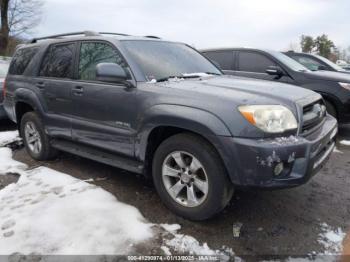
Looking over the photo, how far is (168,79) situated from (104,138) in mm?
965

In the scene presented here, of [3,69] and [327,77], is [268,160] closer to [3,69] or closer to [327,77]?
[327,77]

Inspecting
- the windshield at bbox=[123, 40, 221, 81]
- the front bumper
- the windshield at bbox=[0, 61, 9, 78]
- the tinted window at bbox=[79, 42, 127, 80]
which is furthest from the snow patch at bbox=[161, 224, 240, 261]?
the windshield at bbox=[0, 61, 9, 78]

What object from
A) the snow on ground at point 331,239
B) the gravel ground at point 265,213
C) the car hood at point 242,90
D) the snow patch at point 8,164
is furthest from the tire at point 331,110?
the snow patch at point 8,164

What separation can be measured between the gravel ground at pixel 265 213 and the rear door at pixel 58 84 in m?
0.64

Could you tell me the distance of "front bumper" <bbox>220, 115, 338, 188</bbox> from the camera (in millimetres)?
2707

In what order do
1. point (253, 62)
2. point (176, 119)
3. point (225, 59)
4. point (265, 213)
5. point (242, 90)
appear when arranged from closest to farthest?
point (176, 119), point (242, 90), point (265, 213), point (253, 62), point (225, 59)

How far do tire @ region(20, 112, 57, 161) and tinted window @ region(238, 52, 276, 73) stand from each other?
4064 mm

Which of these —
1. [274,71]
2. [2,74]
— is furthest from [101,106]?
[2,74]

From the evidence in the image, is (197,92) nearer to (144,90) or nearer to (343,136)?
(144,90)

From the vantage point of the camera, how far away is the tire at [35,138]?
4.82 m

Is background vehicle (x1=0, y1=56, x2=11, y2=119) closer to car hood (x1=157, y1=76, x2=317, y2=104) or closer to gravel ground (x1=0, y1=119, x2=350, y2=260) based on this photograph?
gravel ground (x1=0, y1=119, x2=350, y2=260)

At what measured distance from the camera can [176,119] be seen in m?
3.06

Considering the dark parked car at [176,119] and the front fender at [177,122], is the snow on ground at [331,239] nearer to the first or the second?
the dark parked car at [176,119]

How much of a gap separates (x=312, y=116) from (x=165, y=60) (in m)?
1.68
